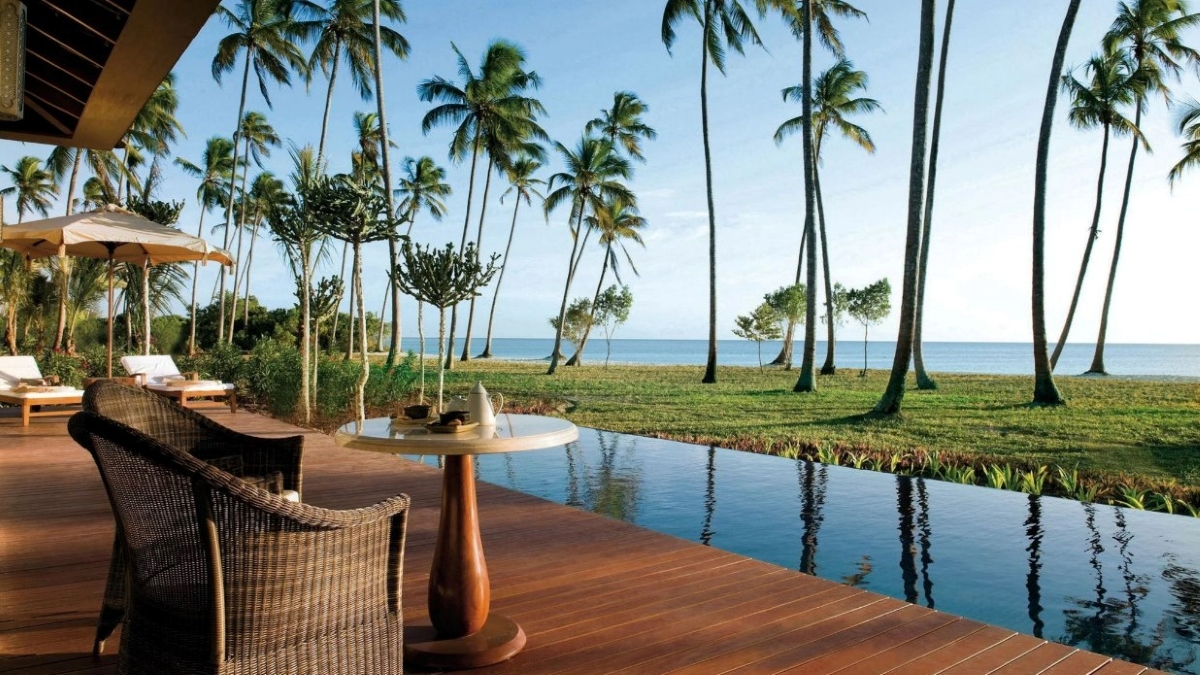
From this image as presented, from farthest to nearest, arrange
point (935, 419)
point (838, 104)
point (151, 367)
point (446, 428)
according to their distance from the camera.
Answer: point (838, 104), point (935, 419), point (151, 367), point (446, 428)

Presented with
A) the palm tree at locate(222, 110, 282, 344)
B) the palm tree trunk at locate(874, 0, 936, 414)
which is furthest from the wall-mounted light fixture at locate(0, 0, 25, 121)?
the palm tree at locate(222, 110, 282, 344)

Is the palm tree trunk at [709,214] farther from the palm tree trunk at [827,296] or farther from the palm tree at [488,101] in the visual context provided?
the palm tree at [488,101]

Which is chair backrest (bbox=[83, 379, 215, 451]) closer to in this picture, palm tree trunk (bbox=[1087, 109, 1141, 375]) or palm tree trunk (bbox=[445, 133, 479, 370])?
palm tree trunk (bbox=[445, 133, 479, 370])

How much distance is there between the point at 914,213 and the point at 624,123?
17.1 metres

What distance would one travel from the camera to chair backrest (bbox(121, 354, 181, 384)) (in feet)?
30.8

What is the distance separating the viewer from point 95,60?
3955 mm

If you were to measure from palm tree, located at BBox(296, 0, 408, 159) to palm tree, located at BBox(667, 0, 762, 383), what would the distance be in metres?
6.39

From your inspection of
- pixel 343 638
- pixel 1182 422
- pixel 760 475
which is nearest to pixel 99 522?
pixel 343 638

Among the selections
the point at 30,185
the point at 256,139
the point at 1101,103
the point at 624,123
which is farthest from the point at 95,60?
the point at 30,185

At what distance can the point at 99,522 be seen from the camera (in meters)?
3.96

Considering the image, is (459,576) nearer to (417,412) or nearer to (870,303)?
(417,412)

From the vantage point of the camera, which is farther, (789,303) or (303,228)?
(789,303)

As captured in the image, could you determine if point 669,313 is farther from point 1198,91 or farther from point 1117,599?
point 1117,599

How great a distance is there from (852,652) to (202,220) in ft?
123
